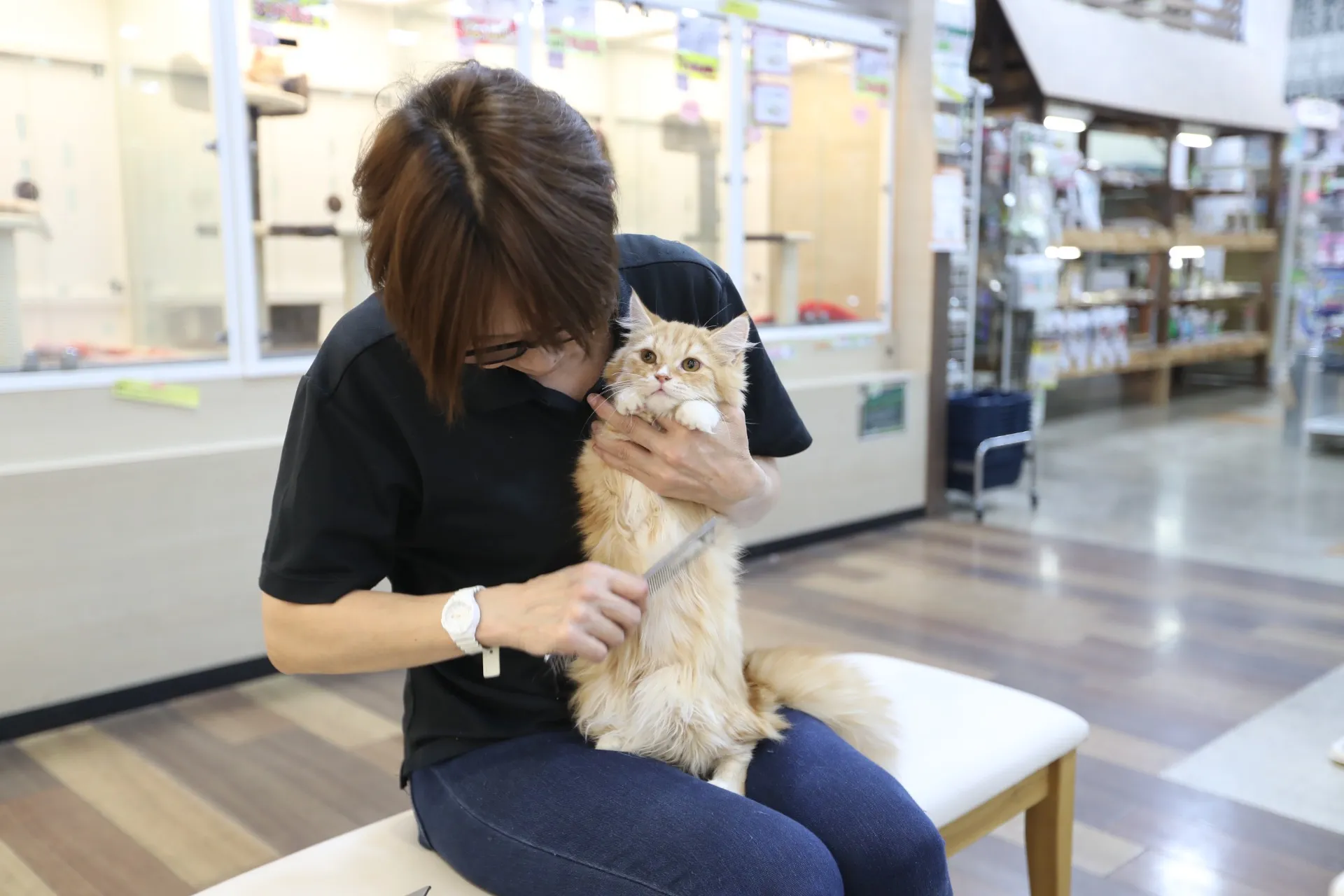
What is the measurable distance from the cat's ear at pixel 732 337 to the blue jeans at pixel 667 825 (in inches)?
17.8

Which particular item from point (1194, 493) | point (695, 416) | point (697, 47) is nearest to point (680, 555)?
point (695, 416)

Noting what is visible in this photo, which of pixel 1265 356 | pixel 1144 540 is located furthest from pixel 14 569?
pixel 1265 356

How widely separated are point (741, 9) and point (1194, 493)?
3.04m

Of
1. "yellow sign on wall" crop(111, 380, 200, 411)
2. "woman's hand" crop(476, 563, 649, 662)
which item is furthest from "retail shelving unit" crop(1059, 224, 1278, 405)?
"woman's hand" crop(476, 563, 649, 662)

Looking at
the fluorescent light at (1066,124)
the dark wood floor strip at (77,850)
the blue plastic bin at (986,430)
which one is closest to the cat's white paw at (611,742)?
the dark wood floor strip at (77,850)

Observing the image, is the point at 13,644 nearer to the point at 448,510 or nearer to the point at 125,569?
the point at 125,569

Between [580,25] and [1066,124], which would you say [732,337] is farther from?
[1066,124]

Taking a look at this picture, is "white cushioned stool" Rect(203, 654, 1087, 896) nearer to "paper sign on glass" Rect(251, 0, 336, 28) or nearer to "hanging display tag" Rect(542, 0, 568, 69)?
"paper sign on glass" Rect(251, 0, 336, 28)

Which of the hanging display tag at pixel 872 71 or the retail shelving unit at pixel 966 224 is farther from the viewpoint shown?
the retail shelving unit at pixel 966 224

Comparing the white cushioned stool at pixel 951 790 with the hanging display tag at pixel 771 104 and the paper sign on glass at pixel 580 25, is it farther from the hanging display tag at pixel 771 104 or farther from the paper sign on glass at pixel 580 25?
the hanging display tag at pixel 771 104

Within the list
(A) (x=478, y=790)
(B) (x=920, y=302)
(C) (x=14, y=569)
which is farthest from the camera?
(B) (x=920, y=302)

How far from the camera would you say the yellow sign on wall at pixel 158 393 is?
2670 millimetres

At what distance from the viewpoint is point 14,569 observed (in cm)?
240

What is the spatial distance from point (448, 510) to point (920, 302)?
12.2ft
